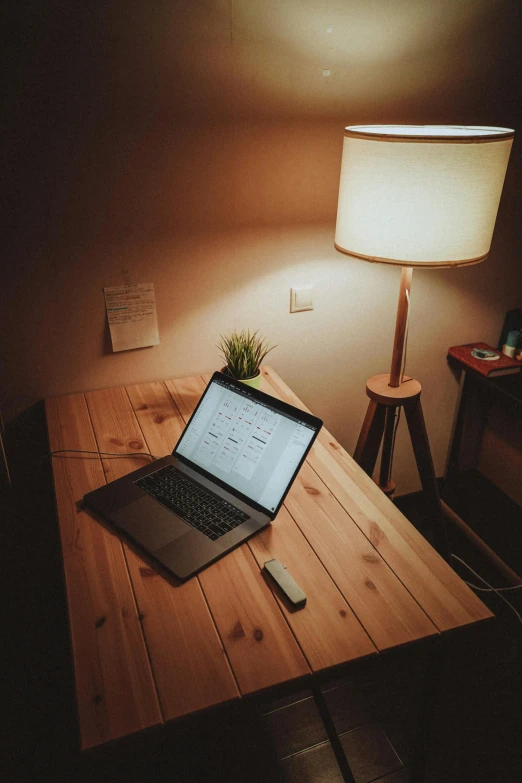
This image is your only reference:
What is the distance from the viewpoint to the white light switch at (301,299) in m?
1.82

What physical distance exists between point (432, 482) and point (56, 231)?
55.0 inches

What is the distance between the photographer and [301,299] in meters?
1.84

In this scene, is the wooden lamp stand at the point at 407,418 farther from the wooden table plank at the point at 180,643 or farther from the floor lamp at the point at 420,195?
the wooden table plank at the point at 180,643

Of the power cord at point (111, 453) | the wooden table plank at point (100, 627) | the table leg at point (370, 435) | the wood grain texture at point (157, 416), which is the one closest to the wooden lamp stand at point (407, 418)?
the table leg at point (370, 435)

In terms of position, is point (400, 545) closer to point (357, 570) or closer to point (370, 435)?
point (357, 570)

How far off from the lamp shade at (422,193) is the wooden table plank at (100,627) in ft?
3.15

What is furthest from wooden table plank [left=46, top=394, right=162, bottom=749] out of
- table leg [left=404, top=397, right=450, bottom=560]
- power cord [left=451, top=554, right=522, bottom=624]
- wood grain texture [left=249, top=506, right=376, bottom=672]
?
power cord [left=451, top=554, right=522, bottom=624]

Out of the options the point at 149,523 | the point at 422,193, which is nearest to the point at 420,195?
the point at 422,193

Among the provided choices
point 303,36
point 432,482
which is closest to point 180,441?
point 432,482

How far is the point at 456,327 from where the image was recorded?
2135 millimetres

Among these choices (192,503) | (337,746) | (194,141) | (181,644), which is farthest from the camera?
(194,141)

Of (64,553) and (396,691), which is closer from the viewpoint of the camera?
(64,553)

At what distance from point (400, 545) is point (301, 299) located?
0.97m

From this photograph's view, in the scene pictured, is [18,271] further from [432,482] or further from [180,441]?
[432,482]
